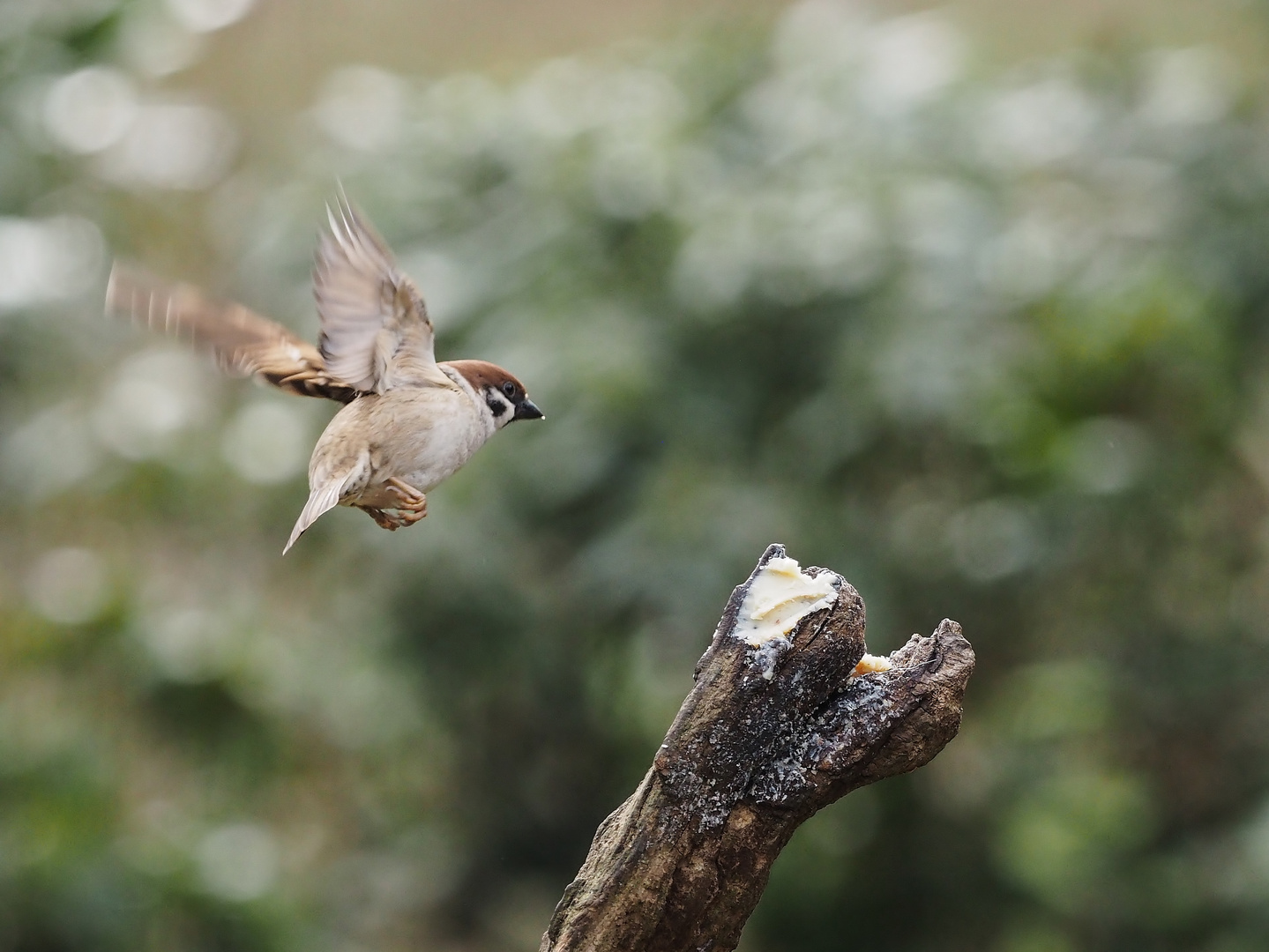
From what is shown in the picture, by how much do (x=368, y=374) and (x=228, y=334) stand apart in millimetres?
374

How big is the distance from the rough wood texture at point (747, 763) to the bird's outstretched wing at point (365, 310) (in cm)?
64

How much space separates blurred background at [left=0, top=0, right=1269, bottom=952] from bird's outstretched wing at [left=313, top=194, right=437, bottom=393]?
1.59m

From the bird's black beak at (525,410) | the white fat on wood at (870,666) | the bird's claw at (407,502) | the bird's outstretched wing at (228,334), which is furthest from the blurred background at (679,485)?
the white fat on wood at (870,666)

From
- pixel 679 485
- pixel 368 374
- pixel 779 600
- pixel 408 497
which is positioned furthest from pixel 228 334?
pixel 679 485

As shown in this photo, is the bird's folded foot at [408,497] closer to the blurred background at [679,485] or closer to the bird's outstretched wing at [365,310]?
the bird's outstretched wing at [365,310]

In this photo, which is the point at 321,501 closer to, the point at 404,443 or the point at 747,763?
the point at 404,443

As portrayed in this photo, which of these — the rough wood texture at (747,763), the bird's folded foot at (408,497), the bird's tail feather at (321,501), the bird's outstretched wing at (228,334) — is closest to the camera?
the rough wood texture at (747,763)

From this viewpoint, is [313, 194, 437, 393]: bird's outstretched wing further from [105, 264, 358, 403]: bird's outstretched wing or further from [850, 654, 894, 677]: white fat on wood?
[850, 654, 894, 677]: white fat on wood

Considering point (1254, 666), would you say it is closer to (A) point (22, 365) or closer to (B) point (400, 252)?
(B) point (400, 252)

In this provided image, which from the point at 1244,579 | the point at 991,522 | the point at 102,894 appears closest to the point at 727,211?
the point at 991,522

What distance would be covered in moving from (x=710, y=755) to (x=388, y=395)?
74 cm

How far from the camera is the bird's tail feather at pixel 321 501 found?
5.59 ft

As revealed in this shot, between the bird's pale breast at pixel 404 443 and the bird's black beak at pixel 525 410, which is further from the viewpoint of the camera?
the bird's black beak at pixel 525 410

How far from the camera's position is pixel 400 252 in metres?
4.14
